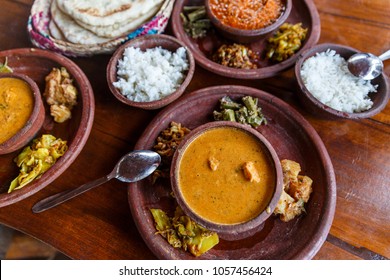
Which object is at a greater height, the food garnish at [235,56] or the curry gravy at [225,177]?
the food garnish at [235,56]

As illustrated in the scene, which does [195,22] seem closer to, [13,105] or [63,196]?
[13,105]

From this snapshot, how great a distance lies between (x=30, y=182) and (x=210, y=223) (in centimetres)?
100

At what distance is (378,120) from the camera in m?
2.07

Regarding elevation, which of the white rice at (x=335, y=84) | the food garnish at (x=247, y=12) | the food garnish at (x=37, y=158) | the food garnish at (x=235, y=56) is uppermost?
the food garnish at (x=247, y=12)

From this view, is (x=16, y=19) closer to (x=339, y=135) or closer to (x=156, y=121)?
(x=156, y=121)

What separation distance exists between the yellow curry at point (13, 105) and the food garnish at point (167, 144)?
76 centimetres

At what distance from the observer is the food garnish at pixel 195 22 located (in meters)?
2.38

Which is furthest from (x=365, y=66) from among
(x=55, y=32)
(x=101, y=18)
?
(x=55, y=32)

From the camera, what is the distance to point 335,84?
2062mm

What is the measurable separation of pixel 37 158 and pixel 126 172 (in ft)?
1.69

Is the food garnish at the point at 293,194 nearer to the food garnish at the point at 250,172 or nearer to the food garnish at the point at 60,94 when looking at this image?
the food garnish at the point at 250,172

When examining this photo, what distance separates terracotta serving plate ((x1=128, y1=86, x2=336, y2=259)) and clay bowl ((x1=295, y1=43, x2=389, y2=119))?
0.11 meters

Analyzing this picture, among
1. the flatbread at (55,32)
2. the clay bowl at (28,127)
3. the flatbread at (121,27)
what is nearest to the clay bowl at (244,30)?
the flatbread at (121,27)
